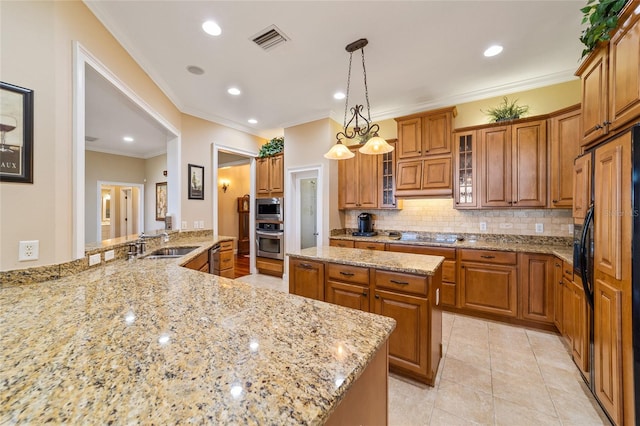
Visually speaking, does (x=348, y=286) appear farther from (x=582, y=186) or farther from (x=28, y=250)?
(x=28, y=250)

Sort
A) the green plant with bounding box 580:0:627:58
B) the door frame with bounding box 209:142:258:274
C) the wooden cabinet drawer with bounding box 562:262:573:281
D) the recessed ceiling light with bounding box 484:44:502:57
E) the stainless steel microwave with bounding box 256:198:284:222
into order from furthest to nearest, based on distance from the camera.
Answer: the stainless steel microwave with bounding box 256:198:284:222 < the door frame with bounding box 209:142:258:274 < the recessed ceiling light with bounding box 484:44:502:57 < the wooden cabinet drawer with bounding box 562:262:573:281 < the green plant with bounding box 580:0:627:58

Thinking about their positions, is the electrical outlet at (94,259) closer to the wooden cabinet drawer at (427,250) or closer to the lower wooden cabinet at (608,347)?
the wooden cabinet drawer at (427,250)

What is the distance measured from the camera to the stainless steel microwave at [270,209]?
189 inches

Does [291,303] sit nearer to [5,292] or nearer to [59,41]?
[5,292]

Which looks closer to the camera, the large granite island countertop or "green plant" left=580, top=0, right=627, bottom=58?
the large granite island countertop

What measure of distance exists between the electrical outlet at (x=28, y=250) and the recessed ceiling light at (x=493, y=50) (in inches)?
163

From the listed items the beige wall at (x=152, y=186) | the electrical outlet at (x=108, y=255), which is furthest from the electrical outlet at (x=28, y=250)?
the beige wall at (x=152, y=186)

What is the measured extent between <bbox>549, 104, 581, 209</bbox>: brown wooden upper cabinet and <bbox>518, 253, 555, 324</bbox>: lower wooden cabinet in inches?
27.2

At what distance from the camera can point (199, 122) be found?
4.12 meters

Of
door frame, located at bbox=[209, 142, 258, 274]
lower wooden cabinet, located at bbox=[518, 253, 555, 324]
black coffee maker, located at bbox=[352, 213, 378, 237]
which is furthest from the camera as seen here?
door frame, located at bbox=[209, 142, 258, 274]

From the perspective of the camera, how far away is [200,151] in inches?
162

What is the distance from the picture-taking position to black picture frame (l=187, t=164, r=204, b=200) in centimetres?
393

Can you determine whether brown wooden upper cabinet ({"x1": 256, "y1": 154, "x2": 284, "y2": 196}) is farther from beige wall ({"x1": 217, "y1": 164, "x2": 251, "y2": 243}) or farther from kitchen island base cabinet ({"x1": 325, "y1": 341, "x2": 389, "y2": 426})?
kitchen island base cabinet ({"x1": 325, "y1": 341, "x2": 389, "y2": 426})

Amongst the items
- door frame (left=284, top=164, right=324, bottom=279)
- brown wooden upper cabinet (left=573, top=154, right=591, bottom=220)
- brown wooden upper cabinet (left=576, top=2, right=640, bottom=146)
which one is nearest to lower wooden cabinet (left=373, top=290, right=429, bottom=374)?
brown wooden upper cabinet (left=573, top=154, right=591, bottom=220)
